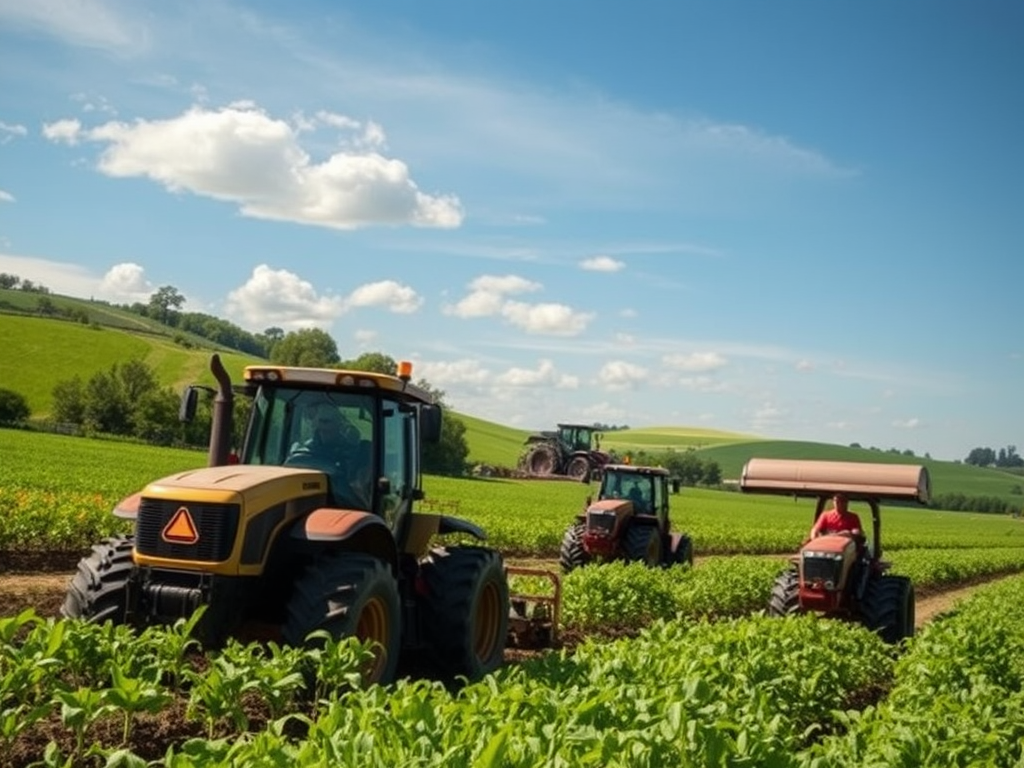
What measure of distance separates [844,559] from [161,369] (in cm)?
7350

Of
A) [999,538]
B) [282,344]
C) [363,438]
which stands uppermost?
[282,344]

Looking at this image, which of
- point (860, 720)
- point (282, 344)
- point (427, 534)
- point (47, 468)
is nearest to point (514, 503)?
point (47, 468)

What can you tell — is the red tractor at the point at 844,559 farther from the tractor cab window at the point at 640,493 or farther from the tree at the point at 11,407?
the tree at the point at 11,407

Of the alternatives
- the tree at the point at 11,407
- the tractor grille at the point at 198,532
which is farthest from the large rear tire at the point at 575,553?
the tree at the point at 11,407

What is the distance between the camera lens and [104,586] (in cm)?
654

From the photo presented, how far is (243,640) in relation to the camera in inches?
261

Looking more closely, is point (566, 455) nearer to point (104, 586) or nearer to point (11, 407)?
point (11, 407)

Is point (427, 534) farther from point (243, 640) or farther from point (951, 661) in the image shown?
point (951, 661)

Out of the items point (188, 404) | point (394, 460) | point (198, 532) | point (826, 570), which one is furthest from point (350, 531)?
point (826, 570)

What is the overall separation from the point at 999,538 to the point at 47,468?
49.5m

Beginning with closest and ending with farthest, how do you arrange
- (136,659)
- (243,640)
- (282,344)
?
(136,659) → (243,640) → (282,344)

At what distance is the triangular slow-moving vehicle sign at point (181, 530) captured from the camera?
6348mm

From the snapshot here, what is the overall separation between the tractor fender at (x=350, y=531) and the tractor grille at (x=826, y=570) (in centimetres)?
611

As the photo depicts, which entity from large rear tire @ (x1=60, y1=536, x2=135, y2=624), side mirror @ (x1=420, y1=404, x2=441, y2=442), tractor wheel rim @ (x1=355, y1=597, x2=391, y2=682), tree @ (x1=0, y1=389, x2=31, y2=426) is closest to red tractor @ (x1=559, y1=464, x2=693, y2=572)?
side mirror @ (x1=420, y1=404, x2=441, y2=442)
